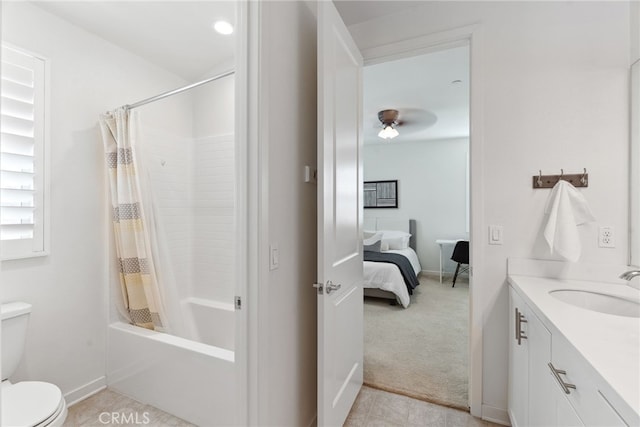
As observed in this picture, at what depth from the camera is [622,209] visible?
155 cm

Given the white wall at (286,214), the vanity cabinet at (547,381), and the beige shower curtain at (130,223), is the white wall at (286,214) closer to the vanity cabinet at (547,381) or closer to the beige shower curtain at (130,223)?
the vanity cabinet at (547,381)

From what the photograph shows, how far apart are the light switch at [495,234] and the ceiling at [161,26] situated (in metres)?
2.14

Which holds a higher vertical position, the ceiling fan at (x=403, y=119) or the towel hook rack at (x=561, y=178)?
the ceiling fan at (x=403, y=119)

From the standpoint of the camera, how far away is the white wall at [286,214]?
120 centimetres

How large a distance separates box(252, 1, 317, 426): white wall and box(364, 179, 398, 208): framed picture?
4.43m

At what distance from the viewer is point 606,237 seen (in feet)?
5.17

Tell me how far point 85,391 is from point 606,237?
10.9 ft

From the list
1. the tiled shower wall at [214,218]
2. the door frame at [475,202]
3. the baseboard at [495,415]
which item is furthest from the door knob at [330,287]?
the baseboard at [495,415]

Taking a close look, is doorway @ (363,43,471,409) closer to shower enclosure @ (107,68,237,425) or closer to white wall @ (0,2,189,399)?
shower enclosure @ (107,68,237,425)

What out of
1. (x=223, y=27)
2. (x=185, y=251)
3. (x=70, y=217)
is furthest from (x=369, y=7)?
(x=70, y=217)

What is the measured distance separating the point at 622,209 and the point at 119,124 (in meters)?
3.05

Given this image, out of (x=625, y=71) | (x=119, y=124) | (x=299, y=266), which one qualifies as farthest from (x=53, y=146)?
(x=625, y=71)

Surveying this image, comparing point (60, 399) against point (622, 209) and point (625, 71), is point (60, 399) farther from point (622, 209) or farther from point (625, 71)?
point (625, 71)

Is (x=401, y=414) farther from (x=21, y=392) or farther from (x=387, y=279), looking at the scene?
(x=387, y=279)
